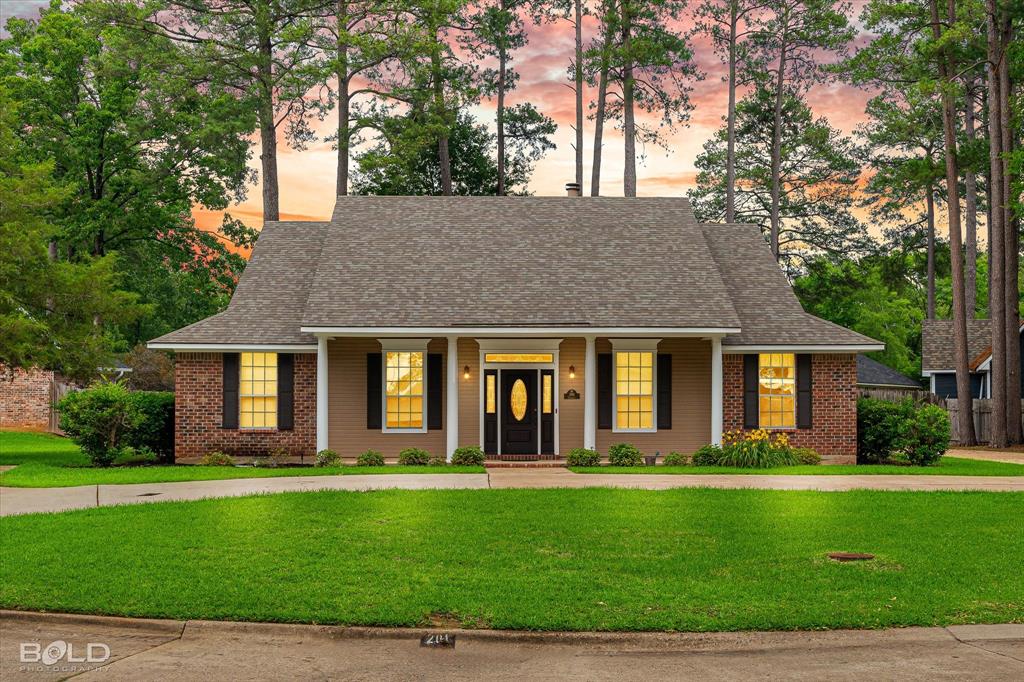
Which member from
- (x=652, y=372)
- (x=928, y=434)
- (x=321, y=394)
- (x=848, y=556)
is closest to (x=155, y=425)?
(x=321, y=394)

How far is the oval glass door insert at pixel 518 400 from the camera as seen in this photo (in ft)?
79.1

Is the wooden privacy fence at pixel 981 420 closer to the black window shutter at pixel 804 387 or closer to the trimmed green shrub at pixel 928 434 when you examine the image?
the trimmed green shrub at pixel 928 434

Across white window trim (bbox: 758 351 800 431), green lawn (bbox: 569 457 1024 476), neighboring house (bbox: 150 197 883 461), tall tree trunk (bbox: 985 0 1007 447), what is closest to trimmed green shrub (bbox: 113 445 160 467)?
neighboring house (bbox: 150 197 883 461)

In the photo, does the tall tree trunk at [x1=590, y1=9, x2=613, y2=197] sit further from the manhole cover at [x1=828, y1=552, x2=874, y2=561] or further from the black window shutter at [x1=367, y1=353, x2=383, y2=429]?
the manhole cover at [x1=828, y1=552, x2=874, y2=561]

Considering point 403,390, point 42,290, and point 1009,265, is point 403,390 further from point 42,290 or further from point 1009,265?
point 1009,265

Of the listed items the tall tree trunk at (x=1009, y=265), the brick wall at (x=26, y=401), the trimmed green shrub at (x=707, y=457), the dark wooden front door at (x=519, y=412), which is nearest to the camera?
the trimmed green shrub at (x=707, y=457)

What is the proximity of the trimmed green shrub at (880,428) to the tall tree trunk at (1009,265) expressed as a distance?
33.8 feet

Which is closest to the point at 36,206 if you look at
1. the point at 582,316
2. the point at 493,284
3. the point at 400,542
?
the point at 493,284

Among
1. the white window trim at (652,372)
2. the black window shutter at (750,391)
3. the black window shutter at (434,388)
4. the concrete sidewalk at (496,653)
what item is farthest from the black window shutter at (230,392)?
the concrete sidewalk at (496,653)

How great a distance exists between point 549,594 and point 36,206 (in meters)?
21.2

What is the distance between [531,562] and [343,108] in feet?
99.0

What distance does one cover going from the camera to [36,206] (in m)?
25.3

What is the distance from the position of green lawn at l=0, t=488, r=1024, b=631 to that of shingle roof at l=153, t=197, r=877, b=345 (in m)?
8.91

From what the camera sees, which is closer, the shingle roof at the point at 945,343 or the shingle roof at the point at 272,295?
the shingle roof at the point at 272,295
